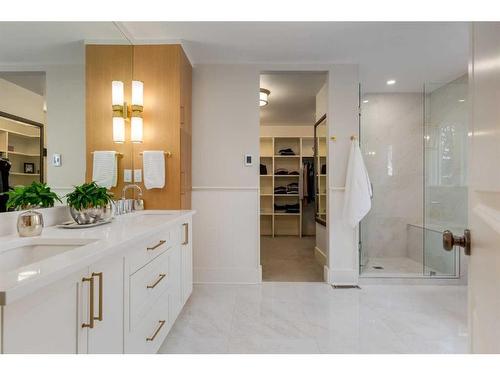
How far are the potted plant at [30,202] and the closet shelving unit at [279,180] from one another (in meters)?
4.78

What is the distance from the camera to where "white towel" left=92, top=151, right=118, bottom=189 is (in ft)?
6.80

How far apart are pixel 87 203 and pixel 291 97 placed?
3411mm

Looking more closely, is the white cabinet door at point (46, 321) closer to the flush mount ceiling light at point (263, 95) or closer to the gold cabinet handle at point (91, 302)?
the gold cabinet handle at point (91, 302)

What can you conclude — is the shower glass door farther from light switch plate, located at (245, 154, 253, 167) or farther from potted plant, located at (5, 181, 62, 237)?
potted plant, located at (5, 181, 62, 237)

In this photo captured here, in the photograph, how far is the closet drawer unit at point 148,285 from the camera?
1.28 m

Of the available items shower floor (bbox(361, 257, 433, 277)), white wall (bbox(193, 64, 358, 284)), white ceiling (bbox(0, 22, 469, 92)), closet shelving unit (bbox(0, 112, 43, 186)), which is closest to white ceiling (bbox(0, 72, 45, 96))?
closet shelving unit (bbox(0, 112, 43, 186))

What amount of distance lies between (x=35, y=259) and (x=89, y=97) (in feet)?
4.03

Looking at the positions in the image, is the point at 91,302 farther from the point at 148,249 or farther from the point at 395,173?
the point at 395,173

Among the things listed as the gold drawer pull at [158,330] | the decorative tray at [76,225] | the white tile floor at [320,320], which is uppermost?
the decorative tray at [76,225]

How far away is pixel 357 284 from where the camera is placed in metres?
2.89

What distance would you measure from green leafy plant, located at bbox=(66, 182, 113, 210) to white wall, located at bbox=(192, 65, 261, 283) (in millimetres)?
1305

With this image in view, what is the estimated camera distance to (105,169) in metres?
2.20

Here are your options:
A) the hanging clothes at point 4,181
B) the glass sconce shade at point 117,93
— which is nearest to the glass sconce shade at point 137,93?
the glass sconce shade at point 117,93
